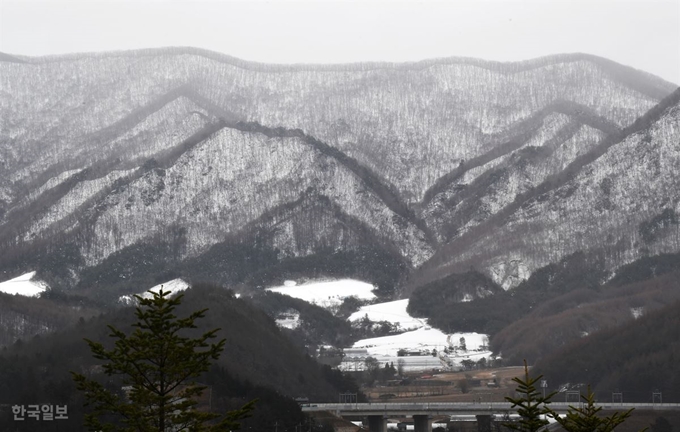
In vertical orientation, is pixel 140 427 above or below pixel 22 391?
below

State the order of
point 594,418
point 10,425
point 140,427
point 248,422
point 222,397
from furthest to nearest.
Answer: point 222,397, point 248,422, point 10,425, point 140,427, point 594,418

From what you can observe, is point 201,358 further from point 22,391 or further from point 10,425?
point 22,391

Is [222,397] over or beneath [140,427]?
over

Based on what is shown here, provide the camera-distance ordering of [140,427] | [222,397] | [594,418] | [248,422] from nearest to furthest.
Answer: [594,418], [140,427], [248,422], [222,397]

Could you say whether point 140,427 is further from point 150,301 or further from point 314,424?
point 314,424

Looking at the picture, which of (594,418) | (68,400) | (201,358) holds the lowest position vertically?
(594,418)

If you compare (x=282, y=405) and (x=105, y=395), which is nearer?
(x=105, y=395)

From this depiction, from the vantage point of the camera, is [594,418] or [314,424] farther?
[314,424]

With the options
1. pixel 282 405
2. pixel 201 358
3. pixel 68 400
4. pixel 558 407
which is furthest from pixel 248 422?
pixel 201 358

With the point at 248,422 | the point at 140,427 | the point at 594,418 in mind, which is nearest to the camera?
the point at 594,418

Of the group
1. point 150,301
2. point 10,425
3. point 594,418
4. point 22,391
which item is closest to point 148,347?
point 150,301
